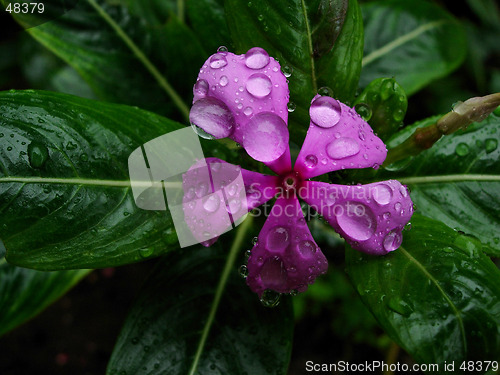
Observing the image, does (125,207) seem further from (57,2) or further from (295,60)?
(57,2)

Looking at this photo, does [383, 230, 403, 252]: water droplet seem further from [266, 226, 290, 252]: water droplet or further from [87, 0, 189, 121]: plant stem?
[87, 0, 189, 121]: plant stem

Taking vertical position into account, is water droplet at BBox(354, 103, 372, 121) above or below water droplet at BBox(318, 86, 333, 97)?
below

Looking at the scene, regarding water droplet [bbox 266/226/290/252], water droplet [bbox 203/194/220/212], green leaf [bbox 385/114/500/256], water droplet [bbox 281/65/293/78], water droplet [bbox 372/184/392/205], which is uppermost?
water droplet [bbox 281/65/293/78]

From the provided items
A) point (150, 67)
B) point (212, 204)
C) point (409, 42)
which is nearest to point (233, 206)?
point (212, 204)

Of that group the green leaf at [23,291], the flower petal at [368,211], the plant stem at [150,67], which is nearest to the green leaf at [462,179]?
the flower petal at [368,211]

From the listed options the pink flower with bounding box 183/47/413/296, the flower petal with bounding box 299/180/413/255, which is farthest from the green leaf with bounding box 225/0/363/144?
the flower petal with bounding box 299/180/413/255

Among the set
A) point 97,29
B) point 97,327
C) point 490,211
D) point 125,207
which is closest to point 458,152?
point 490,211

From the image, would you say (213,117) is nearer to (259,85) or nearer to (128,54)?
(259,85)
